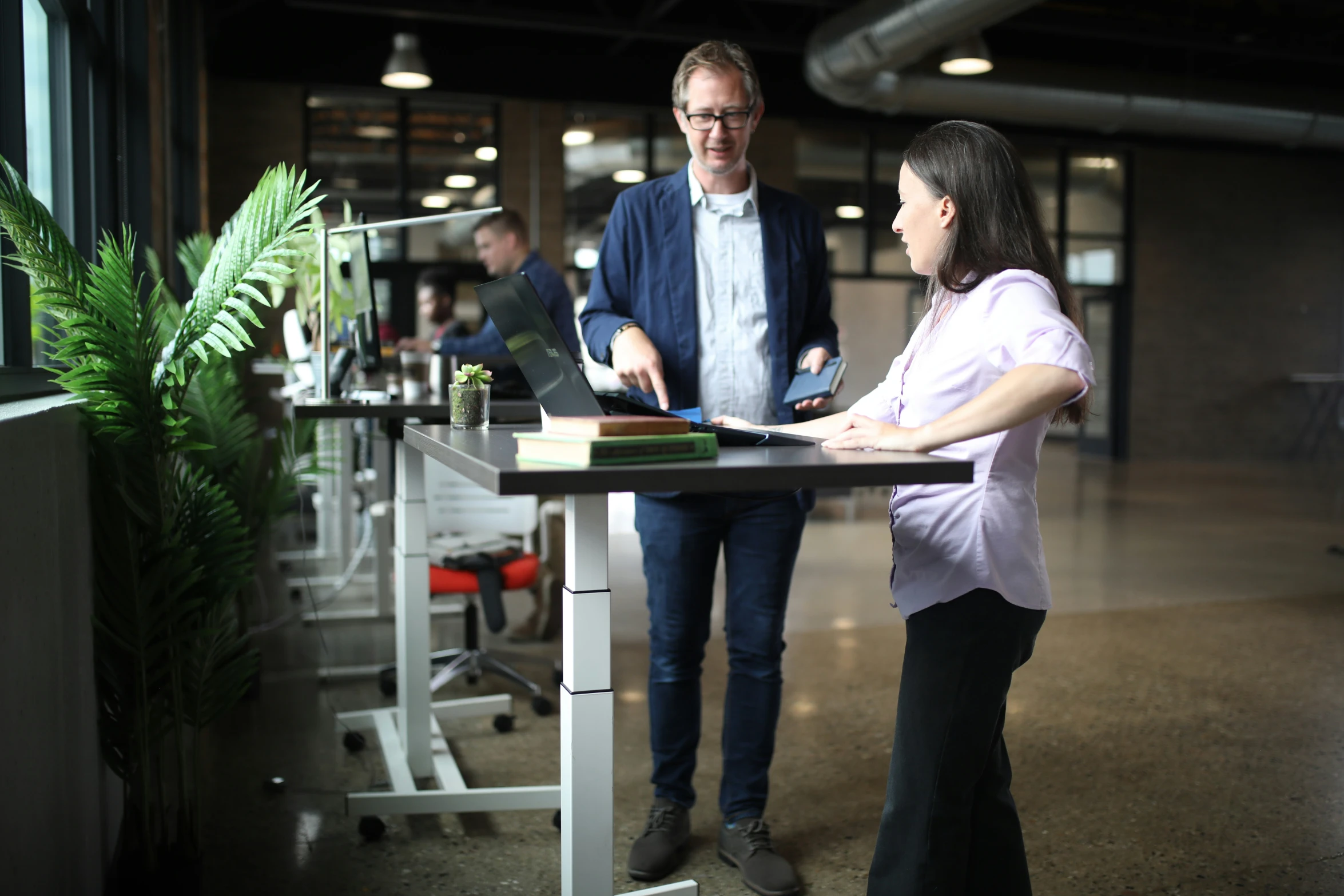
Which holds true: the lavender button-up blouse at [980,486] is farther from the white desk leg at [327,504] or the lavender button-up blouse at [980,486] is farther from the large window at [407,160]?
the large window at [407,160]

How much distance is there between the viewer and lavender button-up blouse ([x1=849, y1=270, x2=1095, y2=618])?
1508 mm

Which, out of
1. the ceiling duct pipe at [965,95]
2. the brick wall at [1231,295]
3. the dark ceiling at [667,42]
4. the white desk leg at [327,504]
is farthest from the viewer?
the brick wall at [1231,295]

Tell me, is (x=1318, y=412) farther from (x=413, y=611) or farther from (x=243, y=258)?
(x=243, y=258)

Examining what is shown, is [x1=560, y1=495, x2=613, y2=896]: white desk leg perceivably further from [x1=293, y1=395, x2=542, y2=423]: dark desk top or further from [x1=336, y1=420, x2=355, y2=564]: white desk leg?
[x1=336, y1=420, x2=355, y2=564]: white desk leg

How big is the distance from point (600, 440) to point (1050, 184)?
41.4 ft

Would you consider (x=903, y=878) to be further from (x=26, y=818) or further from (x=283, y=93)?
(x=283, y=93)

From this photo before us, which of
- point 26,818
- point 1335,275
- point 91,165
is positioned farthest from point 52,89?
point 1335,275

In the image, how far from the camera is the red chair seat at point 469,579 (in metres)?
3.47

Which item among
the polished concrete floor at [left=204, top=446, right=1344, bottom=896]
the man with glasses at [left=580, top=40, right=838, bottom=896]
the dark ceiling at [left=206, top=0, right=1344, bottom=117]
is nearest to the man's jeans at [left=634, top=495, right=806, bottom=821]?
the man with glasses at [left=580, top=40, right=838, bottom=896]

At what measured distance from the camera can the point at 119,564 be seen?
1.96 metres

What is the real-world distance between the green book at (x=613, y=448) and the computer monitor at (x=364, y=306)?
6.61 feet

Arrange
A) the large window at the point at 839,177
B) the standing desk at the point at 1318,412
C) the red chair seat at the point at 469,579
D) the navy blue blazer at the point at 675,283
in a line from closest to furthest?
the navy blue blazer at the point at 675,283
the red chair seat at the point at 469,579
the large window at the point at 839,177
the standing desk at the point at 1318,412

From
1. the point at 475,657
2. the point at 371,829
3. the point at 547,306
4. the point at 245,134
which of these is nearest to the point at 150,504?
the point at 371,829

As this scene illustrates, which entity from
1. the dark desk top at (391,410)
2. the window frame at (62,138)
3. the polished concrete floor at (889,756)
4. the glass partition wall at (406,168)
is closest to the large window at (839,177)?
the glass partition wall at (406,168)
